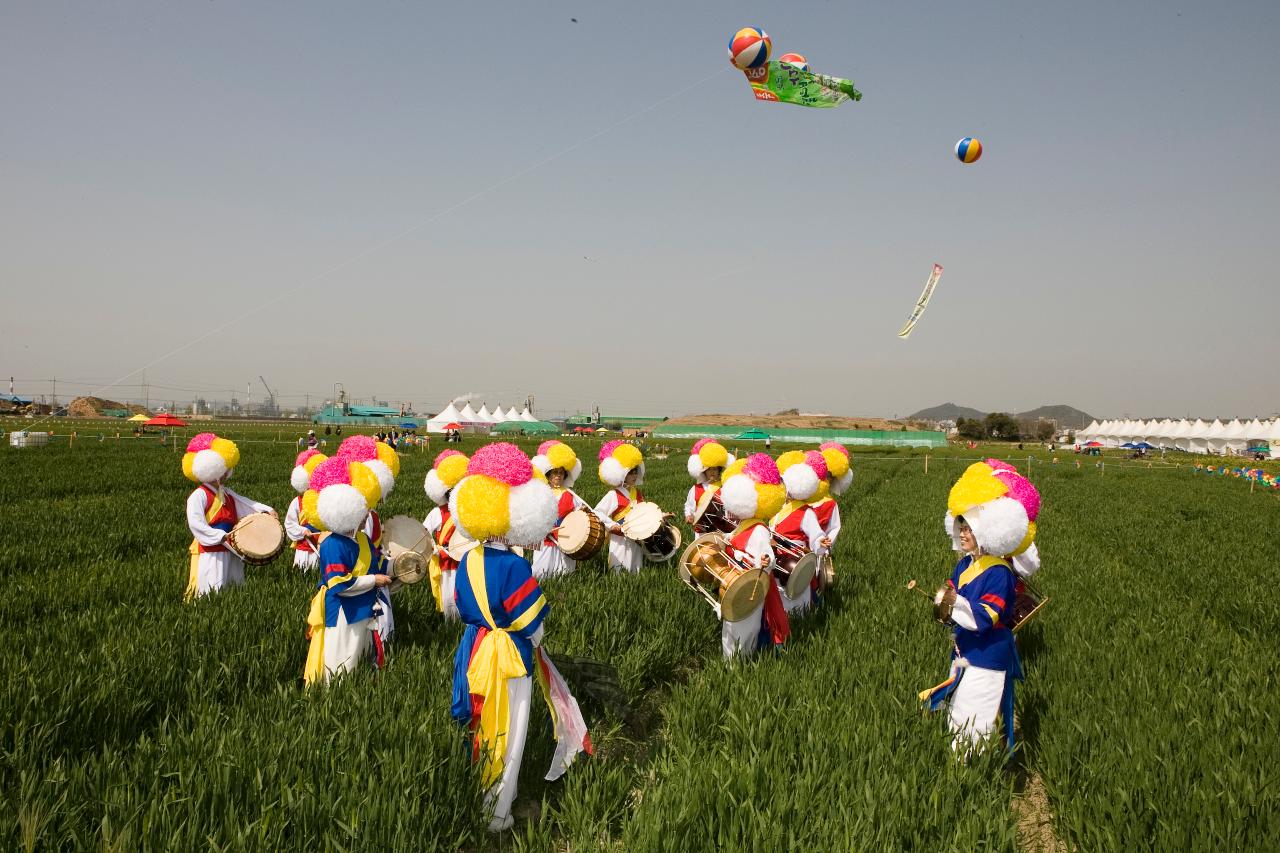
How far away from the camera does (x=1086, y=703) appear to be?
5008mm

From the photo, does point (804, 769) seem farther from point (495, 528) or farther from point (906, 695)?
point (495, 528)

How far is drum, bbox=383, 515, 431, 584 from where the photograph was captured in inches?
209

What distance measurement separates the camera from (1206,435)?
87188mm

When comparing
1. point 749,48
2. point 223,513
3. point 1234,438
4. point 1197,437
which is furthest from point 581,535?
point 1197,437

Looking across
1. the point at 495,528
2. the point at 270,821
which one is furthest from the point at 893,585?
the point at 270,821

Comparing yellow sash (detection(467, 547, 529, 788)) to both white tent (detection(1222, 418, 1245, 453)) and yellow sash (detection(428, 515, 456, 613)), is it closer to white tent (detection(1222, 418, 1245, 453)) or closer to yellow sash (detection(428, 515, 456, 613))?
yellow sash (detection(428, 515, 456, 613))

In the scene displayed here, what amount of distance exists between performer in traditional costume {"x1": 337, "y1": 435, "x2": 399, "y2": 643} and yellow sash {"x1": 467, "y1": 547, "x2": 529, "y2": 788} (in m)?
1.85

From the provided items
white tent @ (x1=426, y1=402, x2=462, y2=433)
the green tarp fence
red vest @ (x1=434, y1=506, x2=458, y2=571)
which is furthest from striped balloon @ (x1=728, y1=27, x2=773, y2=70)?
white tent @ (x1=426, y1=402, x2=462, y2=433)

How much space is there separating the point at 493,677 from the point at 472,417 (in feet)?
319

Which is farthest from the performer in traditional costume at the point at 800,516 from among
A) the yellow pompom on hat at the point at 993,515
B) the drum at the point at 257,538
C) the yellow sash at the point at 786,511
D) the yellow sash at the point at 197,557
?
the yellow sash at the point at 197,557

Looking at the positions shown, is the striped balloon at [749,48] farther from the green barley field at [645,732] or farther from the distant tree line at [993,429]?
the distant tree line at [993,429]

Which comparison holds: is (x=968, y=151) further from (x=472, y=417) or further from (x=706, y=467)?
(x=472, y=417)

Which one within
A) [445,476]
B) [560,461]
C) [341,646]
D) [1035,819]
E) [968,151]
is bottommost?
[1035,819]

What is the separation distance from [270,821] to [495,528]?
1.63m
